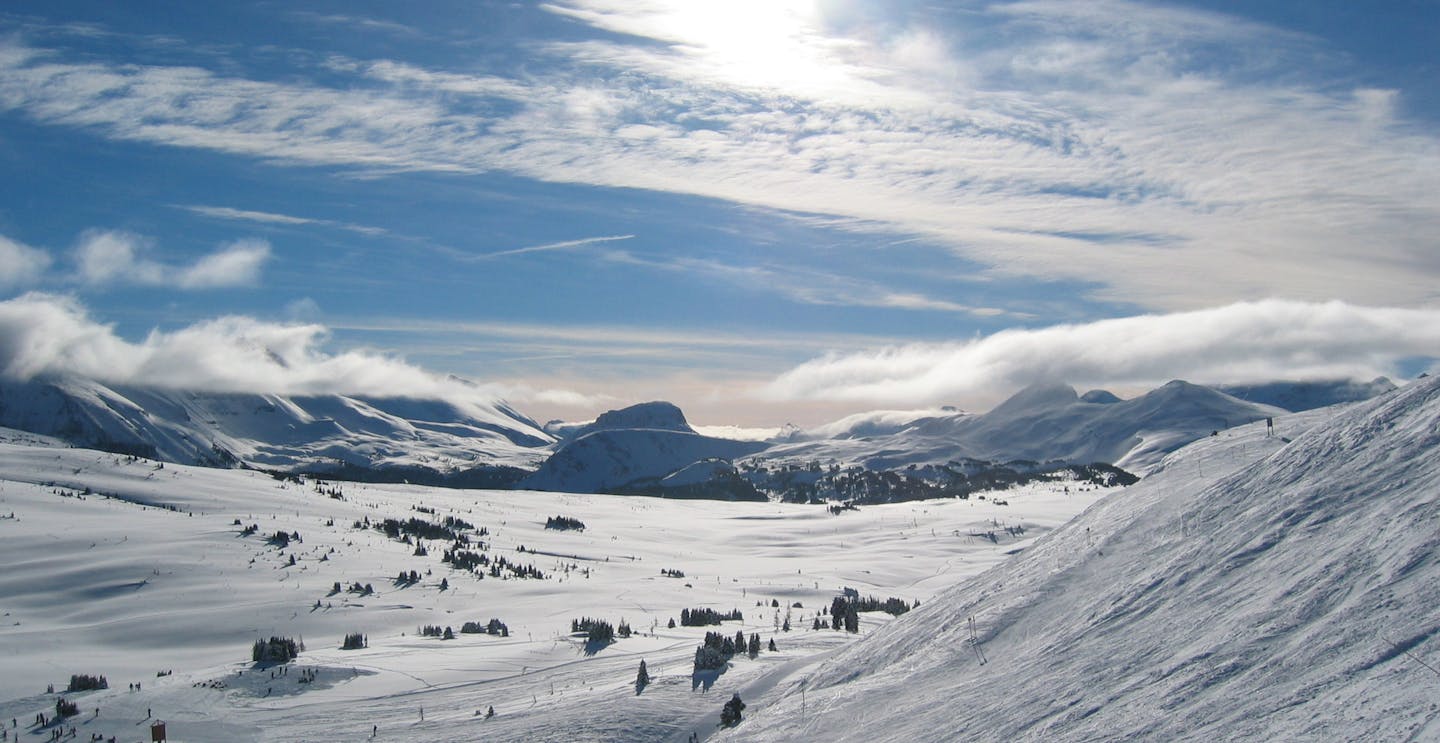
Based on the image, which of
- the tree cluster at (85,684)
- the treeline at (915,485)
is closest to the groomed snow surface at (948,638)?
the tree cluster at (85,684)

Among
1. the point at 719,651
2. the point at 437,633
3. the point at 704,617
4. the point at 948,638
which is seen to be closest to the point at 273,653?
the point at 437,633

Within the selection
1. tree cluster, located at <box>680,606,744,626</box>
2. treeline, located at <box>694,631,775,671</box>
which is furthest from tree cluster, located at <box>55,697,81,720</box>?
tree cluster, located at <box>680,606,744,626</box>

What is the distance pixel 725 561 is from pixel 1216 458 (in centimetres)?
5390

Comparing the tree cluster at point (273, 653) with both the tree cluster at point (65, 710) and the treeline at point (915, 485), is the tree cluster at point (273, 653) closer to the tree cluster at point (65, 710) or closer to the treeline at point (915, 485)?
the tree cluster at point (65, 710)

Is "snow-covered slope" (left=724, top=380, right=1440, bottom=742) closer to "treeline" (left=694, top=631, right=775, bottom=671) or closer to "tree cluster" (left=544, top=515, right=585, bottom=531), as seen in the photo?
"treeline" (left=694, top=631, right=775, bottom=671)

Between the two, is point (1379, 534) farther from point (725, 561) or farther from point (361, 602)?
point (725, 561)

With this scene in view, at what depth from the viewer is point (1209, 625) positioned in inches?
375

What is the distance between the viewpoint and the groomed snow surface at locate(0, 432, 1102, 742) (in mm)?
17922

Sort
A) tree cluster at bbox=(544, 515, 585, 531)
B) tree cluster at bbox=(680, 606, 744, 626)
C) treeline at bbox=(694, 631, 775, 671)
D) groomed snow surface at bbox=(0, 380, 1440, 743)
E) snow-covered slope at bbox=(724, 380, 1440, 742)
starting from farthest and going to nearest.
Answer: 1. tree cluster at bbox=(544, 515, 585, 531)
2. tree cluster at bbox=(680, 606, 744, 626)
3. treeline at bbox=(694, 631, 775, 671)
4. groomed snow surface at bbox=(0, 380, 1440, 743)
5. snow-covered slope at bbox=(724, 380, 1440, 742)

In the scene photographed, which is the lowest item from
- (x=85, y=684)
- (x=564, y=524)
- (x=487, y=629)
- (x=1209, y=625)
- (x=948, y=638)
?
(x=564, y=524)

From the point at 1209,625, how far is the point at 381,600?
38375 mm

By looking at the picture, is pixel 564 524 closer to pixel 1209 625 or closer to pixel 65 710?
pixel 65 710

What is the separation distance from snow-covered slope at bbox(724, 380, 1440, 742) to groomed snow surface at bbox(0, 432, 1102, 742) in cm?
418

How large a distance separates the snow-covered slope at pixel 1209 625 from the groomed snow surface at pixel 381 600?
13.7 feet
